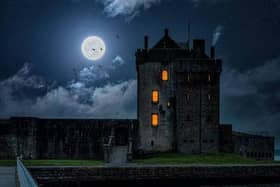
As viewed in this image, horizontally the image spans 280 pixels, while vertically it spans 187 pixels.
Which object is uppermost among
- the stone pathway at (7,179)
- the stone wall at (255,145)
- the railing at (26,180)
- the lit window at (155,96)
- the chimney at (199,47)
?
the chimney at (199,47)

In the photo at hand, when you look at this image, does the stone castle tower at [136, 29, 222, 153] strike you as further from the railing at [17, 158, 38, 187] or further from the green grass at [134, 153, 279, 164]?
the railing at [17, 158, 38, 187]

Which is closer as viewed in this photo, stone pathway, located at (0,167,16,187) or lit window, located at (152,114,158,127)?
stone pathway, located at (0,167,16,187)

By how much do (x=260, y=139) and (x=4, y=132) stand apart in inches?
1244

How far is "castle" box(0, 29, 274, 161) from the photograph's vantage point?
137 ft

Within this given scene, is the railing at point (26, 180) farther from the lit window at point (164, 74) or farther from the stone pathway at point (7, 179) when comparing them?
the lit window at point (164, 74)

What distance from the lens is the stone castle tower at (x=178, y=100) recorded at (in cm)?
4225

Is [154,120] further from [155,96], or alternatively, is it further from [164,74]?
[164,74]

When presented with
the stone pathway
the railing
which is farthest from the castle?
the railing

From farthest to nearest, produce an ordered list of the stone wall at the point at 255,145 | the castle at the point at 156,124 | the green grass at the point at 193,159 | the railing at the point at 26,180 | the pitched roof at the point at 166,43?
1. the stone wall at the point at 255,145
2. the pitched roof at the point at 166,43
3. the castle at the point at 156,124
4. the green grass at the point at 193,159
5. the railing at the point at 26,180

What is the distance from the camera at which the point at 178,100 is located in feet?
140

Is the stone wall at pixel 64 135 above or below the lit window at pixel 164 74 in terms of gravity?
below

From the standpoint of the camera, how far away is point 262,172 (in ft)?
102

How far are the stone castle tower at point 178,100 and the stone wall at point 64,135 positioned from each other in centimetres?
241

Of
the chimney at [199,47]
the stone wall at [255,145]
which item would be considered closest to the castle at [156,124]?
the chimney at [199,47]
